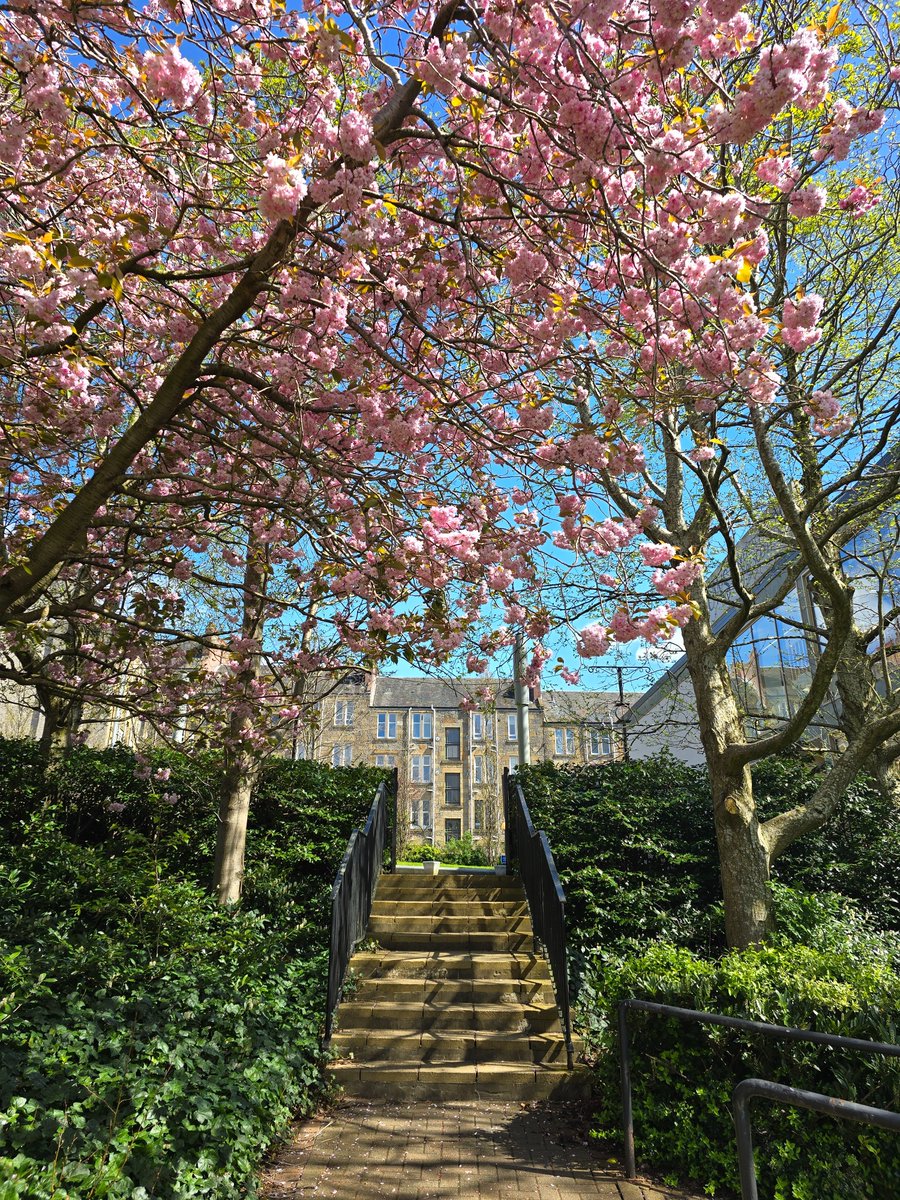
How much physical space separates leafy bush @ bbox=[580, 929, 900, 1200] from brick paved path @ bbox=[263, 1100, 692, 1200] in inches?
12.1

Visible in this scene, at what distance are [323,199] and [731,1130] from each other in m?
4.74

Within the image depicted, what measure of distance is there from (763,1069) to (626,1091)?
2.38 feet

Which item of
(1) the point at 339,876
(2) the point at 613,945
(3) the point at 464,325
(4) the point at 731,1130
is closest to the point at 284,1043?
(1) the point at 339,876

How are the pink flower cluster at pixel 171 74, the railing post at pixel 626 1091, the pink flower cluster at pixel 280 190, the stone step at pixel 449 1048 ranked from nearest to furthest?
the pink flower cluster at pixel 280 190 → the pink flower cluster at pixel 171 74 → the railing post at pixel 626 1091 → the stone step at pixel 449 1048

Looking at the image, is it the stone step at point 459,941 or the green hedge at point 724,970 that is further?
the stone step at point 459,941

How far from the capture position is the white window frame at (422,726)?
41.2 meters

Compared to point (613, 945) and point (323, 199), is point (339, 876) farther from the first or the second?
point (323, 199)

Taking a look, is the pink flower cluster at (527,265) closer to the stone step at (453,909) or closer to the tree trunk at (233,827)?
the tree trunk at (233,827)

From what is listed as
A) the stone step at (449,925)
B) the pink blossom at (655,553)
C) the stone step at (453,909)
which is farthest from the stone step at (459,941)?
the pink blossom at (655,553)

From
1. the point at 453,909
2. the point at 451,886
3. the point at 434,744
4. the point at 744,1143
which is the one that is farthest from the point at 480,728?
the point at 744,1143

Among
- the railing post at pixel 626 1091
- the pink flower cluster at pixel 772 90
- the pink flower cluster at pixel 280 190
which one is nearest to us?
the pink flower cluster at pixel 772 90

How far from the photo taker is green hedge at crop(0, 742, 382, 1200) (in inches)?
109

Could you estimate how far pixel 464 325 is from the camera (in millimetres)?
4445

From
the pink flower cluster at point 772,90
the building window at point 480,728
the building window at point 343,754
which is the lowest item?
the pink flower cluster at point 772,90
